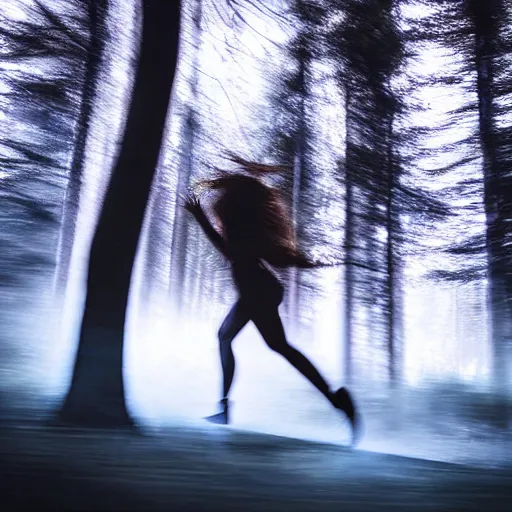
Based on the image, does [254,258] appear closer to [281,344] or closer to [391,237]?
[281,344]

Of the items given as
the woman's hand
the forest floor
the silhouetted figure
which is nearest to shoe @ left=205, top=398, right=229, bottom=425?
the silhouetted figure

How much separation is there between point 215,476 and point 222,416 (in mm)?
939

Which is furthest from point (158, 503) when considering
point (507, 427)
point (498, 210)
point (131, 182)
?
point (498, 210)

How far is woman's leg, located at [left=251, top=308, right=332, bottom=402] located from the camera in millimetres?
2656

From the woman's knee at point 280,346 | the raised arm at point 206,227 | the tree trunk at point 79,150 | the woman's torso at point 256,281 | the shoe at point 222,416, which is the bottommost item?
the shoe at point 222,416

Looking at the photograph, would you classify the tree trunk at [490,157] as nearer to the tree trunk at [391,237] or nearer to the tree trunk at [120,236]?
the tree trunk at [391,237]

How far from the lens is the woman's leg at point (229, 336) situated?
2814 millimetres

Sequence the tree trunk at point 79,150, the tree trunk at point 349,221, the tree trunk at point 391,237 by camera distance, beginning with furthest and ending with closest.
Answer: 1. the tree trunk at point 391,237
2. the tree trunk at point 349,221
3. the tree trunk at point 79,150

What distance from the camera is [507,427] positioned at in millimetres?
3775

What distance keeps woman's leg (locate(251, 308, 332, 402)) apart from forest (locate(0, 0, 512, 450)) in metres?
0.58

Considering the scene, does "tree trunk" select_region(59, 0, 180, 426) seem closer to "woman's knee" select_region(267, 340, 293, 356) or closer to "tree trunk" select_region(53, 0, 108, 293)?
"tree trunk" select_region(53, 0, 108, 293)

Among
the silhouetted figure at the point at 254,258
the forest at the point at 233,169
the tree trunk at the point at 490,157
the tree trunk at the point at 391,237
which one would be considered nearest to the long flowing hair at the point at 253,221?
the silhouetted figure at the point at 254,258

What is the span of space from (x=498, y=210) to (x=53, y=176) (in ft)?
11.8

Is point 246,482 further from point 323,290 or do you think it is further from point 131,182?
point 323,290
